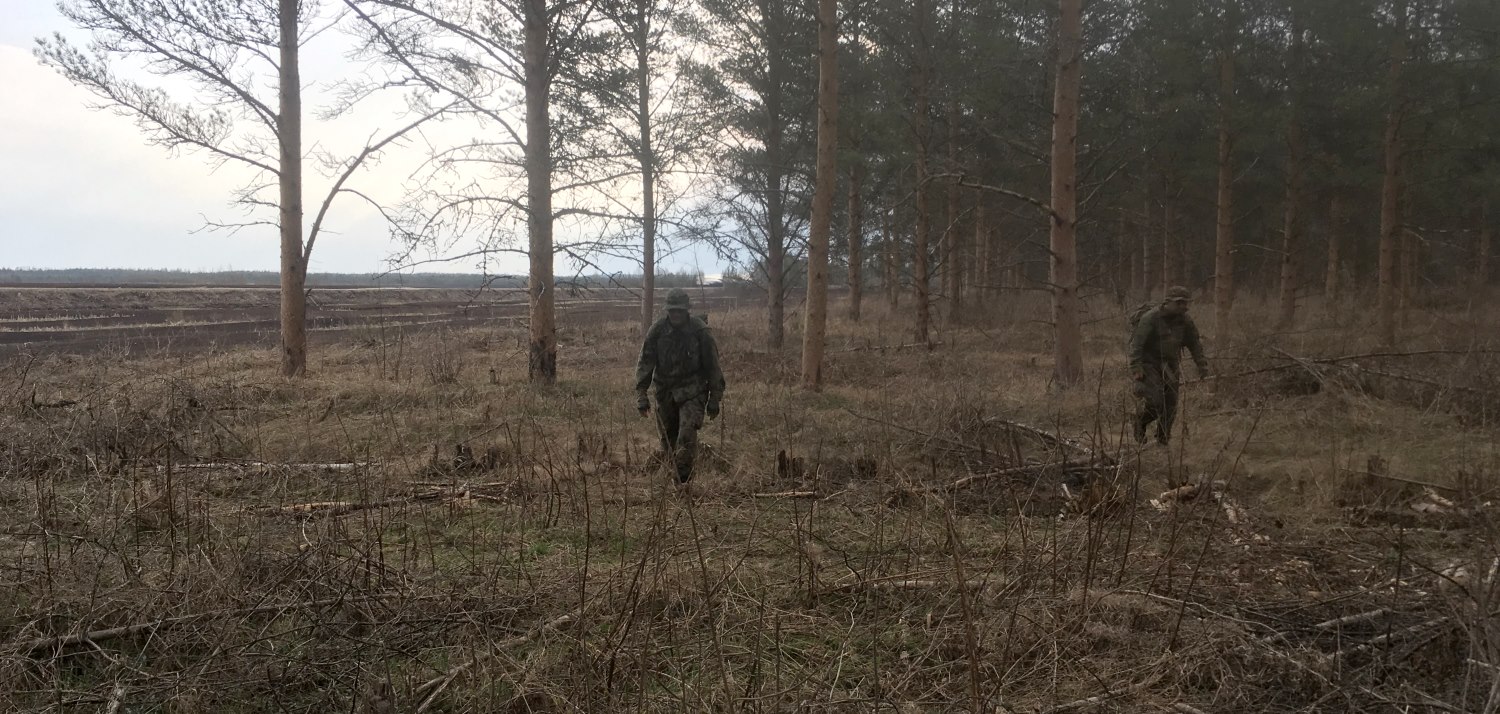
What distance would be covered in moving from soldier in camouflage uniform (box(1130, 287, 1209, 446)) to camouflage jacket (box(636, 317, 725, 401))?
161 inches

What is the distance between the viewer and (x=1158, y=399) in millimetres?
8078

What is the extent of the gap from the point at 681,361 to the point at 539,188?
19.2 feet

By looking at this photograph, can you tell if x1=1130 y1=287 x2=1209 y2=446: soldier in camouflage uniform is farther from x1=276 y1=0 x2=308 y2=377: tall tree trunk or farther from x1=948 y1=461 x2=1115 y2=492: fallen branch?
x1=276 y1=0 x2=308 y2=377: tall tree trunk

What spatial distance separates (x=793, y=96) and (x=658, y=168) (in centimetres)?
490

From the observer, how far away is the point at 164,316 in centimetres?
2448

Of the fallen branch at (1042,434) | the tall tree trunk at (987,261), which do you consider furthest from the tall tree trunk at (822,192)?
the tall tree trunk at (987,261)

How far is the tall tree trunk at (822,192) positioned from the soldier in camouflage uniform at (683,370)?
4.77 metres

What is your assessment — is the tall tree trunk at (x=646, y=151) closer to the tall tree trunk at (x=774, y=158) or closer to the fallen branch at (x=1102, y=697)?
the tall tree trunk at (x=774, y=158)

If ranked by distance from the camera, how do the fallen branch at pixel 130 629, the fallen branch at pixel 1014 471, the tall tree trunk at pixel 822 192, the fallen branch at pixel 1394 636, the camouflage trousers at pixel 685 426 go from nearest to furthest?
the fallen branch at pixel 1394 636
the fallen branch at pixel 130 629
the fallen branch at pixel 1014 471
the camouflage trousers at pixel 685 426
the tall tree trunk at pixel 822 192

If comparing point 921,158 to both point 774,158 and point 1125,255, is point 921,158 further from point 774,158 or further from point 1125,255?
point 1125,255

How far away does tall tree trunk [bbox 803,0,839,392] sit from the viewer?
1162cm

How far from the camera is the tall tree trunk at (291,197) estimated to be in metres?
12.8

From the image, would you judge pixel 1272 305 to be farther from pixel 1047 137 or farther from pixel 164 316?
pixel 164 316

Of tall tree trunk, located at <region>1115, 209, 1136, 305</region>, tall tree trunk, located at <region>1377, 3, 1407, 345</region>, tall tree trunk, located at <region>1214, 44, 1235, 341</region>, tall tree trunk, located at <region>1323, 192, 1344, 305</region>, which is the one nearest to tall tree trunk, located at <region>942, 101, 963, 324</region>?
tall tree trunk, located at <region>1115, 209, 1136, 305</region>
